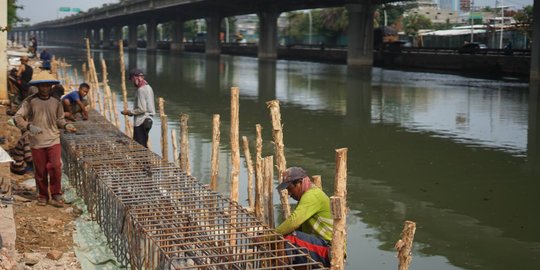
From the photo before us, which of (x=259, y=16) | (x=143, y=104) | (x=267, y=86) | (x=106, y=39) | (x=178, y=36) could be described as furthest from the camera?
(x=106, y=39)

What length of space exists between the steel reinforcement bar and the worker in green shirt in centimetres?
14

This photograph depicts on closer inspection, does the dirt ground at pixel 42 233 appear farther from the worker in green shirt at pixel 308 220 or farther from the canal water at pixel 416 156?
the canal water at pixel 416 156

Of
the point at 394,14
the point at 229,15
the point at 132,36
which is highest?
the point at 394,14

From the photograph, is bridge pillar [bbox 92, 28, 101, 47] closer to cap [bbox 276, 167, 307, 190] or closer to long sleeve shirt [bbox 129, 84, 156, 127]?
long sleeve shirt [bbox 129, 84, 156, 127]

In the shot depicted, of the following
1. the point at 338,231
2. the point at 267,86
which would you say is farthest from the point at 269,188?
the point at 267,86

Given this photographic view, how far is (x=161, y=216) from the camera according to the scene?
7590mm

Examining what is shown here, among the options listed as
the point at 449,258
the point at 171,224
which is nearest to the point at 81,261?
the point at 171,224

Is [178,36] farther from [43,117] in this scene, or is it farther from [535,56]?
[43,117]

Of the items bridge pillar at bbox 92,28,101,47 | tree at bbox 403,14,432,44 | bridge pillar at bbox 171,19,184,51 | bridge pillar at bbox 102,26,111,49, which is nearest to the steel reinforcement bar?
bridge pillar at bbox 171,19,184,51

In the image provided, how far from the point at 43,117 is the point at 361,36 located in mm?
51424

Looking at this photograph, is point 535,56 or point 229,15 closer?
point 535,56

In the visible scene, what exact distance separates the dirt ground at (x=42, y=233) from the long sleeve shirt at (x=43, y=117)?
0.94 m

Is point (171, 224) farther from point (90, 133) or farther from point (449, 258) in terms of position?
point (90, 133)

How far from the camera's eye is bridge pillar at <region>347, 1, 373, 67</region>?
59125 mm
